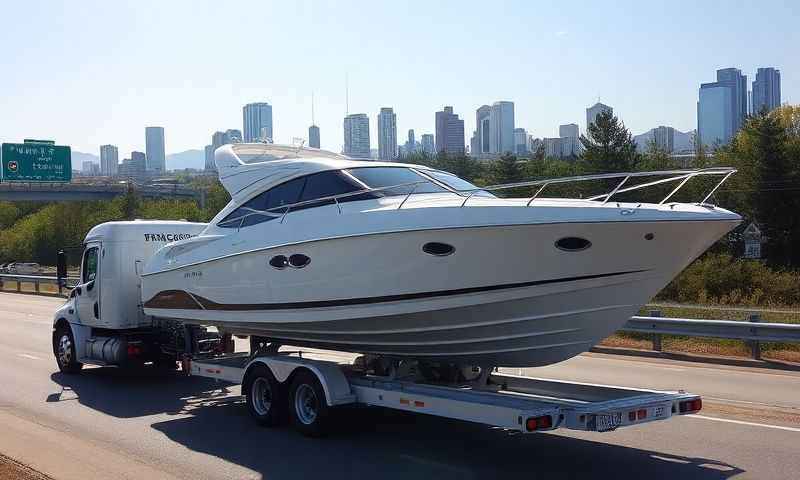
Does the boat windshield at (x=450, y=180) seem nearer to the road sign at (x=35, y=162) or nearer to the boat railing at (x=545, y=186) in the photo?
the boat railing at (x=545, y=186)

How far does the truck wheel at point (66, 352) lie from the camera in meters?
14.4

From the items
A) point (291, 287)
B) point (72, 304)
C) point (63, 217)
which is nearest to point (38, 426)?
point (291, 287)

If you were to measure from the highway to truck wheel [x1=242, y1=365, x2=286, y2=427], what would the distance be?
0.18 metres

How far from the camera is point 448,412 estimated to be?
8.03 m

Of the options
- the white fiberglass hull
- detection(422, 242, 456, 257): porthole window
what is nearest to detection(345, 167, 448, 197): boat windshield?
the white fiberglass hull

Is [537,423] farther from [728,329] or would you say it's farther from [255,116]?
[255,116]

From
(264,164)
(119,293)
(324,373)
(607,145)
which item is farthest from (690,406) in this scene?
(607,145)

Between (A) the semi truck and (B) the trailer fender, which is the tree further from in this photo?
(B) the trailer fender

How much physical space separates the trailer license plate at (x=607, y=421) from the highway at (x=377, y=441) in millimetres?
524

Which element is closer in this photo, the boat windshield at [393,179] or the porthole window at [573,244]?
the porthole window at [573,244]

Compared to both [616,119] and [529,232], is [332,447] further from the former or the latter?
[616,119]

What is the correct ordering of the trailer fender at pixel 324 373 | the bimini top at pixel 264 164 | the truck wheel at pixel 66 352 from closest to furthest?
the trailer fender at pixel 324 373
the bimini top at pixel 264 164
the truck wheel at pixel 66 352

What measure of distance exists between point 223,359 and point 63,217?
67.6 metres

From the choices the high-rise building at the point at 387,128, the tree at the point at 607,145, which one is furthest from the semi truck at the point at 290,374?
the high-rise building at the point at 387,128
